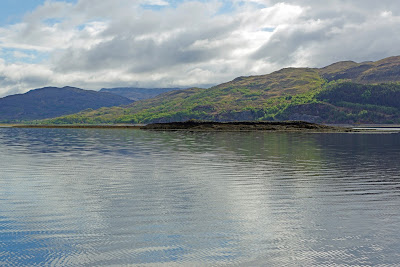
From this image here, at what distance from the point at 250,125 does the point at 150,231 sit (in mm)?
171331

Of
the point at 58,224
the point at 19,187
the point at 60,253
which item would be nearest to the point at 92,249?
the point at 60,253

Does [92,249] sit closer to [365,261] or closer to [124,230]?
[124,230]

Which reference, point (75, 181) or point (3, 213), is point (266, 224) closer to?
point (3, 213)

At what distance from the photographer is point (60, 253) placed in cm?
1521

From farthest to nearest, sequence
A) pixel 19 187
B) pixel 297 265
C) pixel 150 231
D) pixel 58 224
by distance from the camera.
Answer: pixel 19 187, pixel 58 224, pixel 150 231, pixel 297 265

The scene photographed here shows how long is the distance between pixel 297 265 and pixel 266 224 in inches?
205

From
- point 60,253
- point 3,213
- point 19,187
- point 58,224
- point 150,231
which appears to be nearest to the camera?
point 60,253

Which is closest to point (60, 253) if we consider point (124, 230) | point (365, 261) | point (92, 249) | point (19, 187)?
point (92, 249)

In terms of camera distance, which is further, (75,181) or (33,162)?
(33,162)

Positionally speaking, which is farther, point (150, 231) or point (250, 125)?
point (250, 125)

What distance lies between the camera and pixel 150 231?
Answer: 18.0 m

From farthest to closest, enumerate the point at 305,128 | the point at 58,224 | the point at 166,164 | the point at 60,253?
the point at 305,128 < the point at 166,164 < the point at 58,224 < the point at 60,253

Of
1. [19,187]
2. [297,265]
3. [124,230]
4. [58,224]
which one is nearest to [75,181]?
[19,187]

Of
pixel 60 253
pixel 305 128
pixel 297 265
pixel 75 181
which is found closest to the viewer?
pixel 297 265
